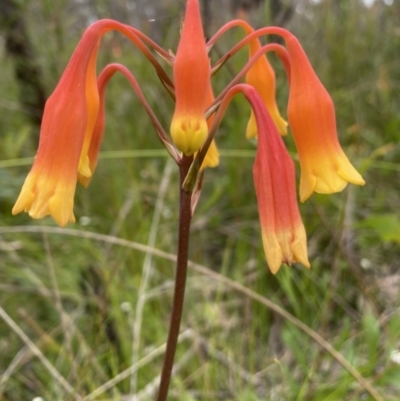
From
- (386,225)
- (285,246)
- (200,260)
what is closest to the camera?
(285,246)

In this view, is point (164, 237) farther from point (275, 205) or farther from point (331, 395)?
point (275, 205)

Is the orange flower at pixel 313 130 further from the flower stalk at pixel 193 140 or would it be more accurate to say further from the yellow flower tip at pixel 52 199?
the yellow flower tip at pixel 52 199

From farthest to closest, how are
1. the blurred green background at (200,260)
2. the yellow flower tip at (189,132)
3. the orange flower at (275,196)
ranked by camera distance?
the blurred green background at (200,260) < the orange flower at (275,196) < the yellow flower tip at (189,132)

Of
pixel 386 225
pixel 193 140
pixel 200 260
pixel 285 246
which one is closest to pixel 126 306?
pixel 200 260

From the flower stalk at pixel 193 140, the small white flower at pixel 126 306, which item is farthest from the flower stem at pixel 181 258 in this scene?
the small white flower at pixel 126 306

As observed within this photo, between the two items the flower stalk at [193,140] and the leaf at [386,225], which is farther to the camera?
the leaf at [386,225]

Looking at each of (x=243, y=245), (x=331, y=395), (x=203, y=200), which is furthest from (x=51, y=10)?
(x=331, y=395)

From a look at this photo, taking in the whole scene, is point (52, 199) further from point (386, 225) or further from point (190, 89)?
point (386, 225)

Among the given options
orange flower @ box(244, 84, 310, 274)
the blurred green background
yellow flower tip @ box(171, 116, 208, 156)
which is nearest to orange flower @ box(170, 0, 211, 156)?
yellow flower tip @ box(171, 116, 208, 156)
